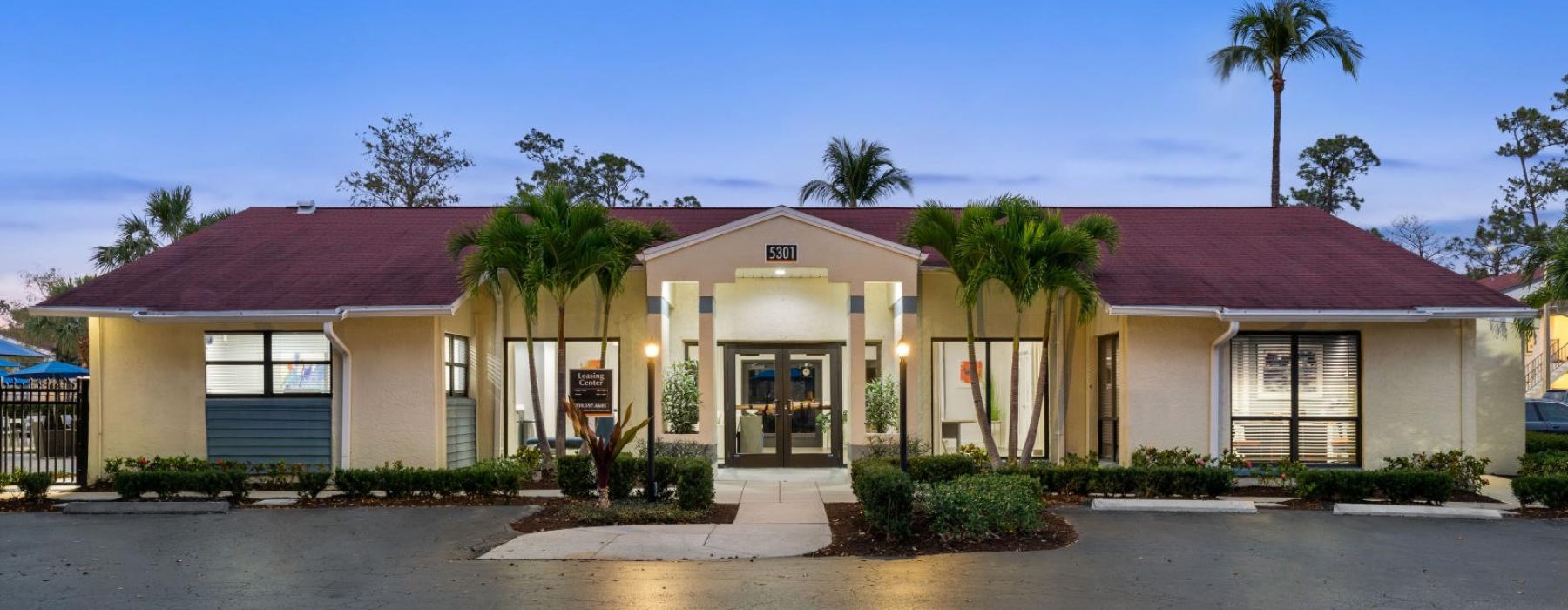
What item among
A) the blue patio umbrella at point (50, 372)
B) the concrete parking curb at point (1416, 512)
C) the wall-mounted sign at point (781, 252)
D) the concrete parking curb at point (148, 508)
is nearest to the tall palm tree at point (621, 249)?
the wall-mounted sign at point (781, 252)

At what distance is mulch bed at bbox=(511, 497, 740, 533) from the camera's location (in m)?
13.1

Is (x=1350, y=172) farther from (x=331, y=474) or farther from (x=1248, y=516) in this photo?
(x=331, y=474)

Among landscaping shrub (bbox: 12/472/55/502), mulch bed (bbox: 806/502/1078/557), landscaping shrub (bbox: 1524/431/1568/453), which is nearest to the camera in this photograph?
mulch bed (bbox: 806/502/1078/557)

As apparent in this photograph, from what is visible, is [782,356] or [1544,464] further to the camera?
[782,356]

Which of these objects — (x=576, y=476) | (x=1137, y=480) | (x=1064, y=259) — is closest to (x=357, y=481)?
(x=576, y=476)

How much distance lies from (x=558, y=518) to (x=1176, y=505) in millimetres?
7182

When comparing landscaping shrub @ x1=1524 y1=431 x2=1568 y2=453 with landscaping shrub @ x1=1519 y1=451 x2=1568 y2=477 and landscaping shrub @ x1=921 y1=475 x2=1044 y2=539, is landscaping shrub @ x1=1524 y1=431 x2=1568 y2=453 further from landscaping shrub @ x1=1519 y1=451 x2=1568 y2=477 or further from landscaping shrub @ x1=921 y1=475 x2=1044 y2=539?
landscaping shrub @ x1=921 y1=475 x2=1044 y2=539

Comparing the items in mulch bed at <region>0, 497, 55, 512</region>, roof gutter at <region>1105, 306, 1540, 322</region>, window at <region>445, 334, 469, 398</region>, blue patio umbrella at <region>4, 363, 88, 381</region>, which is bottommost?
mulch bed at <region>0, 497, 55, 512</region>

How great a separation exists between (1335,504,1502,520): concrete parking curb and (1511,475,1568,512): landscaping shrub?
1.80 ft

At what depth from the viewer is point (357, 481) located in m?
15.5

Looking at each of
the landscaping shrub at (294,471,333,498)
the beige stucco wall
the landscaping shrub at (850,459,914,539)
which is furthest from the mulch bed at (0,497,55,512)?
the beige stucco wall

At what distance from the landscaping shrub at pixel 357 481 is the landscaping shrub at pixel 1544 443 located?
666 inches

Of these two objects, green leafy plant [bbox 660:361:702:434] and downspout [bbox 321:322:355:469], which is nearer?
downspout [bbox 321:322:355:469]

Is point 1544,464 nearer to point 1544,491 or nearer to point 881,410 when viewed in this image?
point 1544,491
